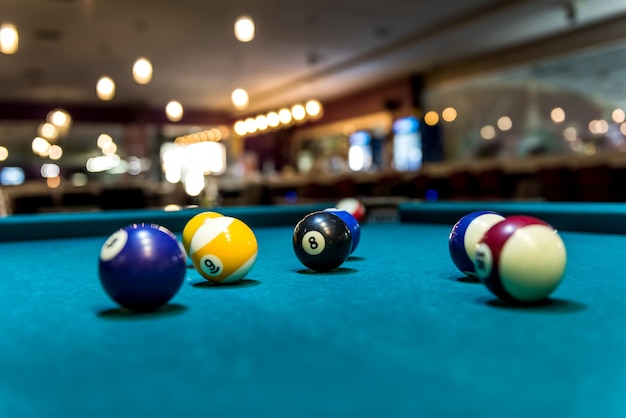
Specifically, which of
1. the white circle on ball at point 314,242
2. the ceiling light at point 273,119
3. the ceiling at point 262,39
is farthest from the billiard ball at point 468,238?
the ceiling light at point 273,119

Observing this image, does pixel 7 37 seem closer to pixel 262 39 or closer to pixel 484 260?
pixel 262 39

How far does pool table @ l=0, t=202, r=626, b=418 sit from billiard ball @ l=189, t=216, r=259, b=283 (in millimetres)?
56

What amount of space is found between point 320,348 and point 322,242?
3.79ft

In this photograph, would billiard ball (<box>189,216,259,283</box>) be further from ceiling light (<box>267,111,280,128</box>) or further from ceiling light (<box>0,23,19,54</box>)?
ceiling light (<box>267,111,280,128</box>)

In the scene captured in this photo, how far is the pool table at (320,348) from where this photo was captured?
90 centimetres

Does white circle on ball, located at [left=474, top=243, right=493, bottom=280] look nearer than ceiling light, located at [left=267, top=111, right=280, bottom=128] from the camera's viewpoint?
Yes

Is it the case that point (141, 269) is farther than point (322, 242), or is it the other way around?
point (322, 242)

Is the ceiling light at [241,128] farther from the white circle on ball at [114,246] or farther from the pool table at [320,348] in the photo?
the white circle on ball at [114,246]

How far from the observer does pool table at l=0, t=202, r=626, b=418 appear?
90 cm

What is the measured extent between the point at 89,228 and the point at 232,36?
20.8 feet

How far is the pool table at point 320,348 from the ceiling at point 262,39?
690cm

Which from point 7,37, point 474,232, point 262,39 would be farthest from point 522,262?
point 262,39

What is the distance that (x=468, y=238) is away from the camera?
85.3 inches

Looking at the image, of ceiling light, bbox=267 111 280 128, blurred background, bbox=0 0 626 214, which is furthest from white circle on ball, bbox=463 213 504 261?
ceiling light, bbox=267 111 280 128
